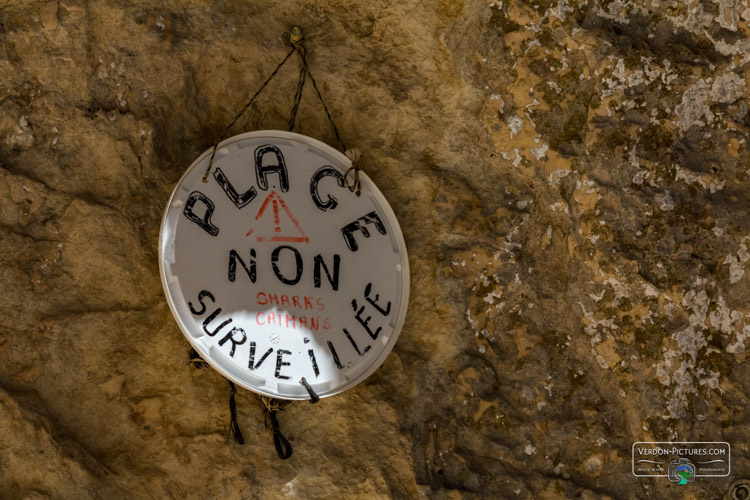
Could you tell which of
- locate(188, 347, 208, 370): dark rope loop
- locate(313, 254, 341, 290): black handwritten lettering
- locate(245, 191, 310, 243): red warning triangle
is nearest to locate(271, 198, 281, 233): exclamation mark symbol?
locate(245, 191, 310, 243): red warning triangle

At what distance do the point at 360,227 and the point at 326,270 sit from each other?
0.15m

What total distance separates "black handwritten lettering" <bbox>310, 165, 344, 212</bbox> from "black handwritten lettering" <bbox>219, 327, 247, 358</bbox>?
1.21 ft

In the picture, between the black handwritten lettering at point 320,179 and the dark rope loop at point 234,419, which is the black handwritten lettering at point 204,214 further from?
the dark rope loop at point 234,419

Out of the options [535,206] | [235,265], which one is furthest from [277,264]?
[535,206]

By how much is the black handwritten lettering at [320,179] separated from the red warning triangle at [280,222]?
8 centimetres

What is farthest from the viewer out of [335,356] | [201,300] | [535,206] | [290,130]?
[535,206]

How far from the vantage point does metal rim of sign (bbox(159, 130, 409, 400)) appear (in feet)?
5.66

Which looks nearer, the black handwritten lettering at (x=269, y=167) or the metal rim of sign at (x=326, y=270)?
the metal rim of sign at (x=326, y=270)

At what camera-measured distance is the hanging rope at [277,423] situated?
1826mm

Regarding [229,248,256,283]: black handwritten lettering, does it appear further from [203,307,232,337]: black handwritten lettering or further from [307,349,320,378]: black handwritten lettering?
[307,349,320,378]: black handwritten lettering

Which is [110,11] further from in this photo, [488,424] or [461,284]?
[488,424]

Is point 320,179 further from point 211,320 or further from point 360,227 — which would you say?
point 211,320

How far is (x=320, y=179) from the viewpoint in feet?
6.29

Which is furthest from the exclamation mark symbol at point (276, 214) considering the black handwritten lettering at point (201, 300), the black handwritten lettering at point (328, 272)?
the black handwritten lettering at point (201, 300)
